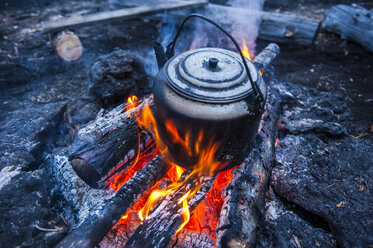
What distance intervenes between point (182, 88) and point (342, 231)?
1.86m

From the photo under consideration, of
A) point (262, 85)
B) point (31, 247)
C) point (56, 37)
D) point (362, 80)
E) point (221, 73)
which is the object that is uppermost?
point (221, 73)

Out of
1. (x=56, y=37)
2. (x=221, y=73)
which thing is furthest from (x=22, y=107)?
(x=221, y=73)

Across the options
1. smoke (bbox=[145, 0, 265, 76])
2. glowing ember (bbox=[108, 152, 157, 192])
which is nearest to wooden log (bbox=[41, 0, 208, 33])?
smoke (bbox=[145, 0, 265, 76])

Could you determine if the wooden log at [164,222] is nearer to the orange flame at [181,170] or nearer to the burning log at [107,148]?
the orange flame at [181,170]

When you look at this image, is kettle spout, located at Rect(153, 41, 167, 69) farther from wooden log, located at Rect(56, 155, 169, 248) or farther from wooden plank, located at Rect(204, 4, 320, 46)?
wooden plank, located at Rect(204, 4, 320, 46)

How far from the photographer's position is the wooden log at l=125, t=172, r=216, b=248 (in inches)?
65.7

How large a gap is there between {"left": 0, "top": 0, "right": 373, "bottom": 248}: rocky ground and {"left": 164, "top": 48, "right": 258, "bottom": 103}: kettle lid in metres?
1.20

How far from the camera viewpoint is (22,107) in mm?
3285

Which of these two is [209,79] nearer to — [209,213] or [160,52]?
[160,52]

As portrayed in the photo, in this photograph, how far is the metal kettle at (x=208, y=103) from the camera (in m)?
1.54

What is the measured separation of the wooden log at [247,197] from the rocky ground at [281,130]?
29 cm

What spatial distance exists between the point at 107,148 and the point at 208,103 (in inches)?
39.3

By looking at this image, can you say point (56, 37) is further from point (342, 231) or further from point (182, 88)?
point (342, 231)

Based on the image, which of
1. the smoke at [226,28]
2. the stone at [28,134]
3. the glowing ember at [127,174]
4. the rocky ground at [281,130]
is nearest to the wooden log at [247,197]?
the rocky ground at [281,130]
